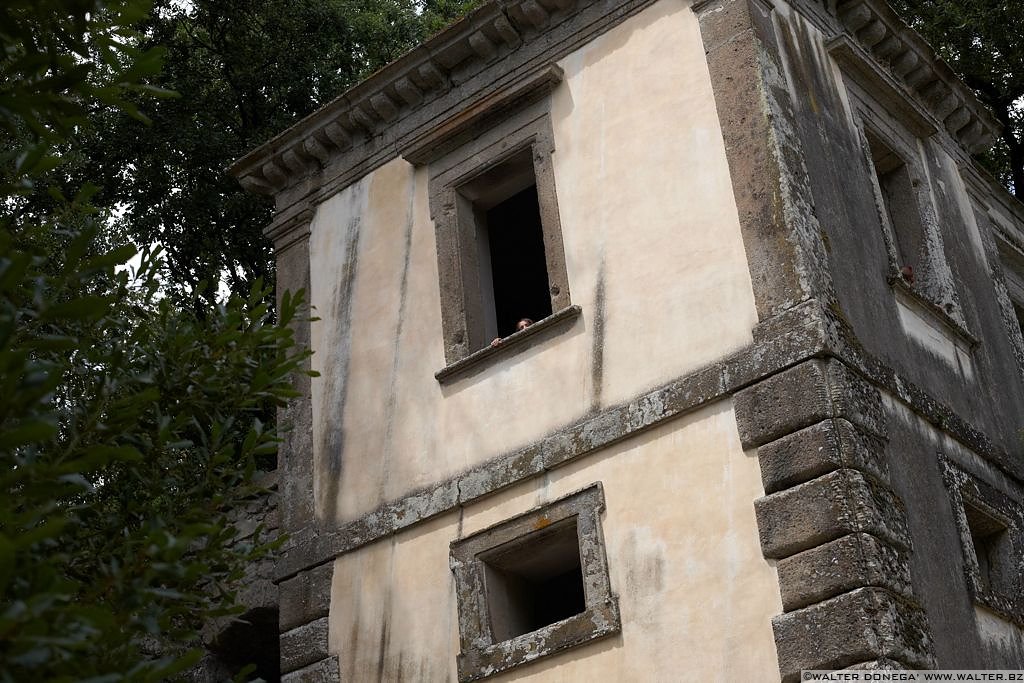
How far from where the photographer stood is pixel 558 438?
834 centimetres

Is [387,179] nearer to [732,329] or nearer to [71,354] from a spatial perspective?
[732,329]

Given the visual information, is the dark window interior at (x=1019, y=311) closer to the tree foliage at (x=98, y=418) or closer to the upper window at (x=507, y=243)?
the upper window at (x=507, y=243)

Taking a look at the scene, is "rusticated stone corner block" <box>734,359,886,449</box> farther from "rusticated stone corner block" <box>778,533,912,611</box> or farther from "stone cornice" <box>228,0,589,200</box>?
"stone cornice" <box>228,0,589,200</box>

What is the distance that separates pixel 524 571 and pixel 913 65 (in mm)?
5356

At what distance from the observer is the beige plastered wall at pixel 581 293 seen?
26.8 ft

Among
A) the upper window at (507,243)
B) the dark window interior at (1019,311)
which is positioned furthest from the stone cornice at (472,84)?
the dark window interior at (1019,311)

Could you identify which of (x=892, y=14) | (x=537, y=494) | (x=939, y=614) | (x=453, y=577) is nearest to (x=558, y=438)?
(x=537, y=494)

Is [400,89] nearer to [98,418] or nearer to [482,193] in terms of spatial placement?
[482,193]

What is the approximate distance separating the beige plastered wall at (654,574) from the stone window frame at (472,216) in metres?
1.26

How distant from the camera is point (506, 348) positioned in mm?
8938

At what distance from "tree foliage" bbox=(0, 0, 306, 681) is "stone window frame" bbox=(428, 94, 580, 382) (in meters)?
2.46

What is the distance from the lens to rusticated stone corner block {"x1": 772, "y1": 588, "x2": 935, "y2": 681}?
21.4 feet

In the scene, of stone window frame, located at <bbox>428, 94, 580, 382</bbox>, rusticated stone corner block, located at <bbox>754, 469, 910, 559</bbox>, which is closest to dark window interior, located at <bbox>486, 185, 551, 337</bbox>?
stone window frame, located at <bbox>428, 94, 580, 382</bbox>

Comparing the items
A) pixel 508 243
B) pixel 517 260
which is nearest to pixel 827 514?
pixel 508 243
